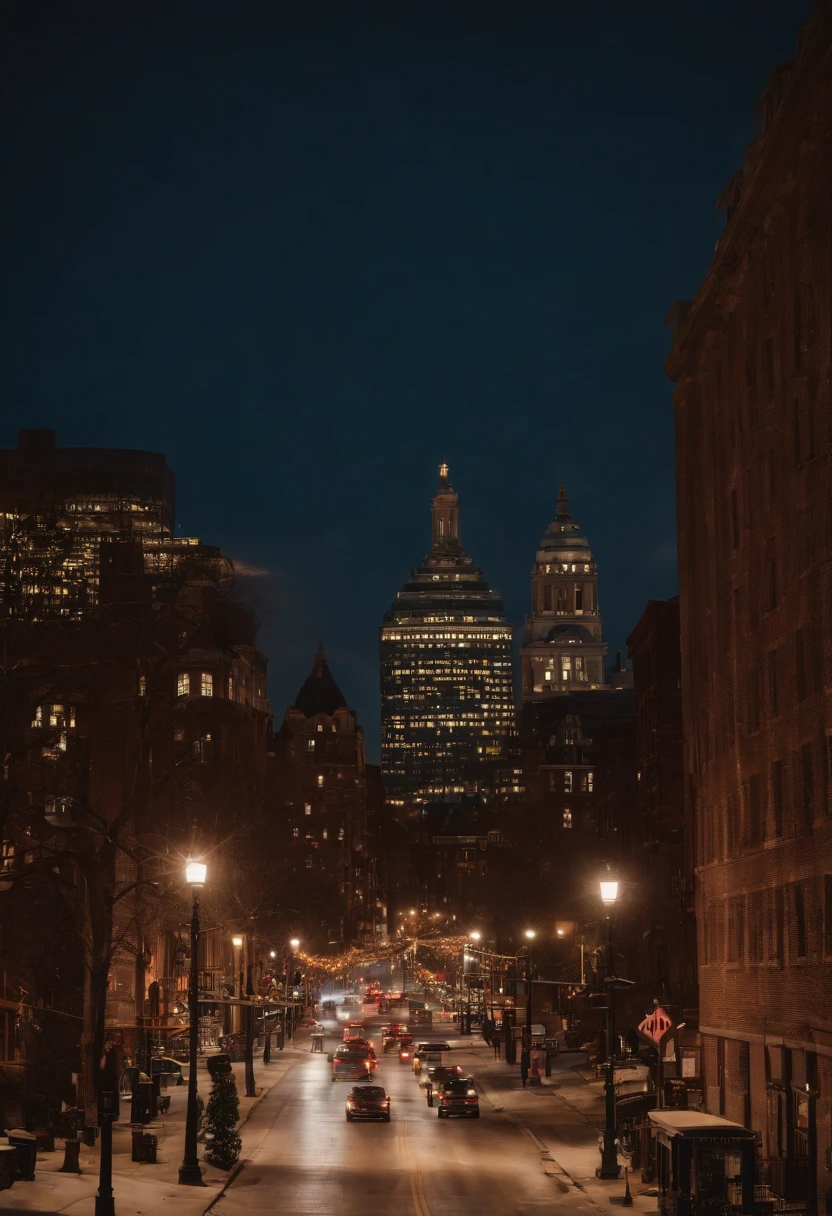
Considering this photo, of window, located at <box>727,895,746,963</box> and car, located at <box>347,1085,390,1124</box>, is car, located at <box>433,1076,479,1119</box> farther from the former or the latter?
window, located at <box>727,895,746,963</box>

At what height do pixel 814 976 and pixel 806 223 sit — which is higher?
pixel 806 223

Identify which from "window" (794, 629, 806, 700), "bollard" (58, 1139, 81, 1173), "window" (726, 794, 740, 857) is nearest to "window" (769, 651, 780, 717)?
"window" (794, 629, 806, 700)

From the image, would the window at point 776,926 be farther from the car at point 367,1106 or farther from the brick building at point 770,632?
the car at point 367,1106

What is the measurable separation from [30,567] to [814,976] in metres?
22.6

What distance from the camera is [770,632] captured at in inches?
1913

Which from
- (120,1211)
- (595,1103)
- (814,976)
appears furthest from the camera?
(595,1103)

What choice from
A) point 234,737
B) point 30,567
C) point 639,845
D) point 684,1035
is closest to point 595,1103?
point 684,1035

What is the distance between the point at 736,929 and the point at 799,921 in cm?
931

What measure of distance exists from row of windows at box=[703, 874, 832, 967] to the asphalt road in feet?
27.0

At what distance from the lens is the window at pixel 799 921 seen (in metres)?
44.2

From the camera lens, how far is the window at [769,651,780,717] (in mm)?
48156

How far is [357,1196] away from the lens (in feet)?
140

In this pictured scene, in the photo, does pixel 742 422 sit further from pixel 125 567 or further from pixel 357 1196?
pixel 357 1196

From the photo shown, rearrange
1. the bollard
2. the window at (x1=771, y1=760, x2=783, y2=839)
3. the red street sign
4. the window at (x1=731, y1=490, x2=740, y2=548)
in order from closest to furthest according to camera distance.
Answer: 1. the bollard
2. the red street sign
3. the window at (x1=771, y1=760, x2=783, y2=839)
4. the window at (x1=731, y1=490, x2=740, y2=548)
